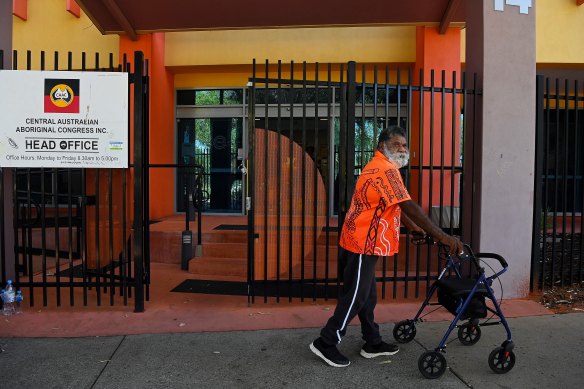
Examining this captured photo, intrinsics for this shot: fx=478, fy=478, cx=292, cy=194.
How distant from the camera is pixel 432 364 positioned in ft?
11.3

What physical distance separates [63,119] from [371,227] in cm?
328

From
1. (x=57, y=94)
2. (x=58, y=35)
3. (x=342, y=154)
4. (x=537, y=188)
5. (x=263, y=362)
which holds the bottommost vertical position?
(x=263, y=362)

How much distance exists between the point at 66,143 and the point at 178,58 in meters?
5.37

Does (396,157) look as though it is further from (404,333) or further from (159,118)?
(159,118)

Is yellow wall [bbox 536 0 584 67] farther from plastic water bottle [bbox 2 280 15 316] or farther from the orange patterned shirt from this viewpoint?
plastic water bottle [bbox 2 280 15 316]

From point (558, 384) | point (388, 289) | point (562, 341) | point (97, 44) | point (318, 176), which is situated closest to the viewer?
point (558, 384)

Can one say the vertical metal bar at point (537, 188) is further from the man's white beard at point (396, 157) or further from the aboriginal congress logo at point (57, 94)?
the aboriginal congress logo at point (57, 94)

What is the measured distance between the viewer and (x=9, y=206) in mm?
5441

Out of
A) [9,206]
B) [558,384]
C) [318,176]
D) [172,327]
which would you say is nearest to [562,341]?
[558,384]

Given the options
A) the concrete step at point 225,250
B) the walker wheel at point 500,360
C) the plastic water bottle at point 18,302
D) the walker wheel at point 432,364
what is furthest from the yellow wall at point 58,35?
the walker wheel at point 500,360

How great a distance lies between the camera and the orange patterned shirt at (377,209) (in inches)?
137

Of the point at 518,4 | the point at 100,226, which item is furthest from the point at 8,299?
the point at 518,4

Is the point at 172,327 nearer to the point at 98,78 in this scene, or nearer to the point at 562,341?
the point at 98,78

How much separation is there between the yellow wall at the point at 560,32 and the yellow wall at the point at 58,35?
27.3 ft
